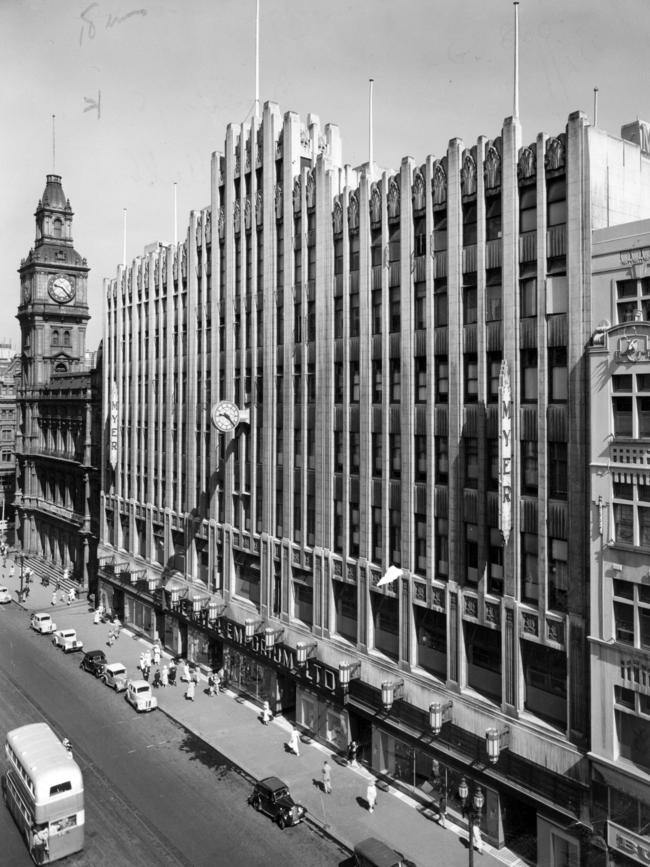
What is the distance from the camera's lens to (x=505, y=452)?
1228 inches

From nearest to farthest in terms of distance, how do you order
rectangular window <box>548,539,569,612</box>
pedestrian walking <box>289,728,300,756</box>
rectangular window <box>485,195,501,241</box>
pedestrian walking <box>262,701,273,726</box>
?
rectangular window <box>548,539,569,612</box>
rectangular window <box>485,195,501,241</box>
pedestrian walking <box>289,728,300,756</box>
pedestrian walking <box>262,701,273,726</box>

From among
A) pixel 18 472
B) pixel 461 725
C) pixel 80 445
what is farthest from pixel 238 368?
pixel 18 472

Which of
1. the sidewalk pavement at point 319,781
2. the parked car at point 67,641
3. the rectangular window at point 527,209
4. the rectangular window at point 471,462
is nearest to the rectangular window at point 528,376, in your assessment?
the rectangular window at point 471,462

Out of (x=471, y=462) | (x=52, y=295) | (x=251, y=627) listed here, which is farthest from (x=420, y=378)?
(x=52, y=295)

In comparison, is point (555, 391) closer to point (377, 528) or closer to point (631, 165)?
point (631, 165)

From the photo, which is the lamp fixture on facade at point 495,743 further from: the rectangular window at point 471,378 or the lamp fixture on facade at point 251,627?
the lamp fixture on facade at point 251,627

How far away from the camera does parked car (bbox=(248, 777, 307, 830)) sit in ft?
113

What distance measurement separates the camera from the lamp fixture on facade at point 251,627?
1915 inches

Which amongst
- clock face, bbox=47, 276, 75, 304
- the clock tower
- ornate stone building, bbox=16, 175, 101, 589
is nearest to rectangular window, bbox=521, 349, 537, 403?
ornate stone building, bbox=16, 175, 101, 589

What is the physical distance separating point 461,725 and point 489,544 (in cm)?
872

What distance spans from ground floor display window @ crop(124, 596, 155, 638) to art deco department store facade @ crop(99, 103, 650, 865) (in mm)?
4078

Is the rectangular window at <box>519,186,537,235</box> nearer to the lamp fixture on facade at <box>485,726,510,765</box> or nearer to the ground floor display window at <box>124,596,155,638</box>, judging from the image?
the lamp fixture on facade at <box>485,726,510,765</box>

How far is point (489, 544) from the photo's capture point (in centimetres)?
3391

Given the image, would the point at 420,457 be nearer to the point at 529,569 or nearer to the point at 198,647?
the point at 529,569
